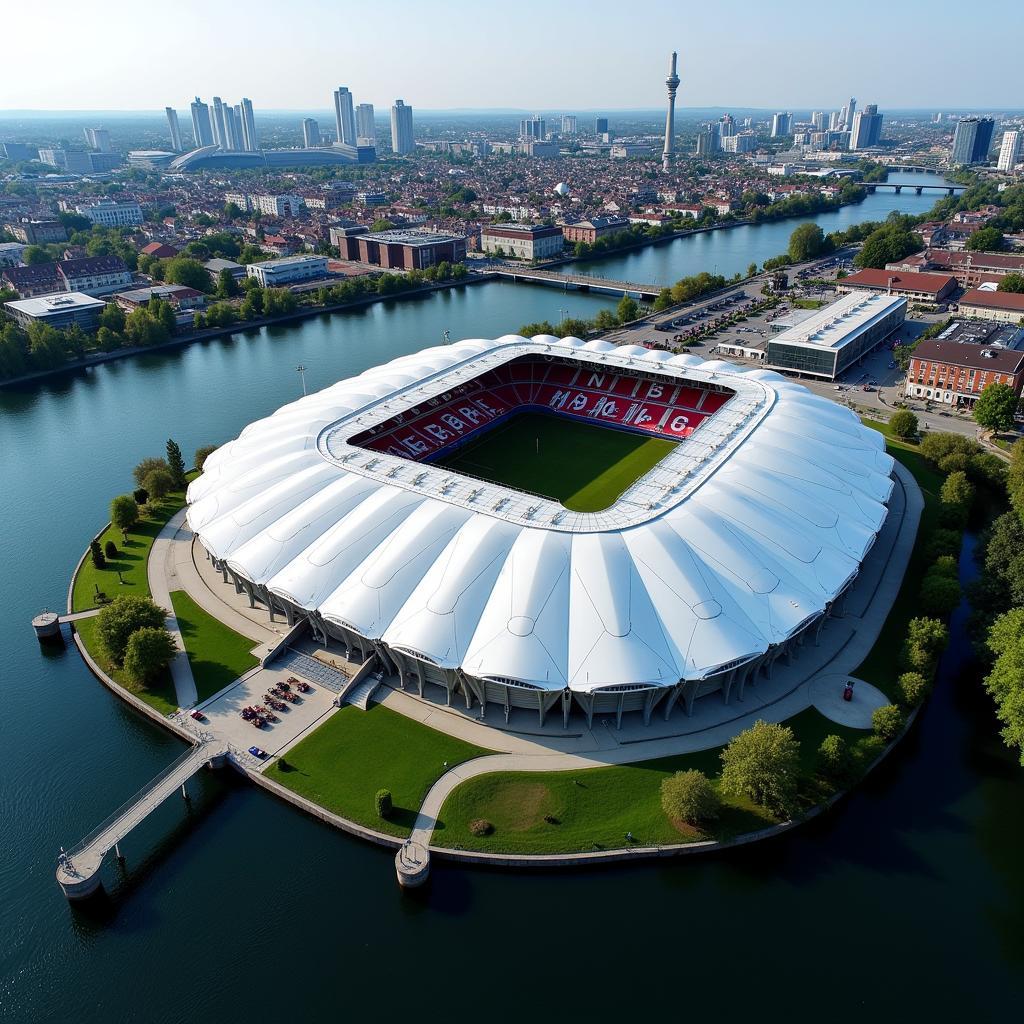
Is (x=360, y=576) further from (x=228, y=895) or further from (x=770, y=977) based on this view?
(x=770, y=977)

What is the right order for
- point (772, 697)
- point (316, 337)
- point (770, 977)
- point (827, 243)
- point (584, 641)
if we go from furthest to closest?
point (827, 243)
point (316, 337)
point (772, 697)
point (584, 641)
point (770, 977)

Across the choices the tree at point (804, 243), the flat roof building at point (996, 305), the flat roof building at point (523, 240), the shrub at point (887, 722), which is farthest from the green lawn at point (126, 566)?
the tree at point (804, 243)

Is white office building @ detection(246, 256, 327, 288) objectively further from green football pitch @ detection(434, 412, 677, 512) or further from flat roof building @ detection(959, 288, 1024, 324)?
flat roof building @ detection(959, 288, 1024, 324)

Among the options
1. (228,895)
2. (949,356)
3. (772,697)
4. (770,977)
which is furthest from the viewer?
(949,356)

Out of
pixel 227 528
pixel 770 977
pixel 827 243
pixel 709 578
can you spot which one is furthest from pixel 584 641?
pixel 827 243

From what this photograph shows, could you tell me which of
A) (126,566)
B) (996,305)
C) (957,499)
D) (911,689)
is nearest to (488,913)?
(911,689)

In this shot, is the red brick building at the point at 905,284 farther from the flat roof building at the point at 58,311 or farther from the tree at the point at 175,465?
the flat roof building at the point at 58,311

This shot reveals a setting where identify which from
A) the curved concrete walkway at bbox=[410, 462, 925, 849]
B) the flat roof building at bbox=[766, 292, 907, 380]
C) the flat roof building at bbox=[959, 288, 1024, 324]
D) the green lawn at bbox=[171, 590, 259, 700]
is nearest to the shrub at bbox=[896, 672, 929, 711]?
the curved concrete walkway at bbox=[410, 462, 925, 849]

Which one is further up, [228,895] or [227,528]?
[227,528]
